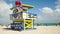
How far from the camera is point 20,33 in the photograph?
384 cm

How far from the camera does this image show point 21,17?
13.4 ft

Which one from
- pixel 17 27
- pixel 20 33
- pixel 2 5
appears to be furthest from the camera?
pixel 2 5

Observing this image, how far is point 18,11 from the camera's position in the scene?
415cm

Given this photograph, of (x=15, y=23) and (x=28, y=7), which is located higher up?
(x=28, y=7)

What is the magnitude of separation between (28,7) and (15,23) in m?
0.57

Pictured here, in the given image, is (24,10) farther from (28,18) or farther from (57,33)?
(57,33)

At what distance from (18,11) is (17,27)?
0.43m

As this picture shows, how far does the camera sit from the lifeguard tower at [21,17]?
408 cm

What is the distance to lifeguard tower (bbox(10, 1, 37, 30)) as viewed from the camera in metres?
4.08

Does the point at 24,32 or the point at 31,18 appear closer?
the point at 24,32

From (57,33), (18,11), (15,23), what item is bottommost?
(57,33)

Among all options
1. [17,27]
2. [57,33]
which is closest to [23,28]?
[17,27]

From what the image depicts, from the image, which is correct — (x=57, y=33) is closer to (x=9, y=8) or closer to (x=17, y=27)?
(x=17, y=27)

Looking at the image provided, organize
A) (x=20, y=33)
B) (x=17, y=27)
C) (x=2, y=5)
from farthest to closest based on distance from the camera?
(x=2, y=5), (x=17, y=27), (x=20, y=33)
